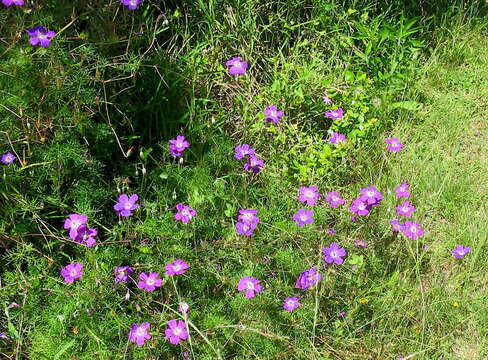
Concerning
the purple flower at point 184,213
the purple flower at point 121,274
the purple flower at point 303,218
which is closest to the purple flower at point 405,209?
the purple flower at point 303,218

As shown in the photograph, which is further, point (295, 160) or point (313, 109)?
point (313, 109)

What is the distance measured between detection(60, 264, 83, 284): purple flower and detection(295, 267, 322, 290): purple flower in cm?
86

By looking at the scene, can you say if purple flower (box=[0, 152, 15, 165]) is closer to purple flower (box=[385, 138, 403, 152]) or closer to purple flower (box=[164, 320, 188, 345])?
purple flower (box=[164, 320, 188, 345])

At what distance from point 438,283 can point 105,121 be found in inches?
66.2

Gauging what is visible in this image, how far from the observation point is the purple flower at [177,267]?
2.18m

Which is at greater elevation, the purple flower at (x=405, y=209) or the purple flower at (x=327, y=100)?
the purple flower at (x=327, y=100)

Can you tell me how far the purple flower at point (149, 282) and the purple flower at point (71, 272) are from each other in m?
0.23

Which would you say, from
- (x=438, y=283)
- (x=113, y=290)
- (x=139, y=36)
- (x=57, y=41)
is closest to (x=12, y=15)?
(x=57, y=41)

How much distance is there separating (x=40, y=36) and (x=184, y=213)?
89 cm

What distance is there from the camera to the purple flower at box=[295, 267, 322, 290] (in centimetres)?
232

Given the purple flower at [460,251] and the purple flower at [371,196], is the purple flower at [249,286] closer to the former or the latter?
the purple flower at [371,196]

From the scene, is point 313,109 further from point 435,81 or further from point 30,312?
point 30,312

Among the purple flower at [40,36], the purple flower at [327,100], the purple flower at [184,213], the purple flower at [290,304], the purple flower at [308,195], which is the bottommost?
the purple flower at [290,304]

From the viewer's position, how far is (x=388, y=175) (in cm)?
304
